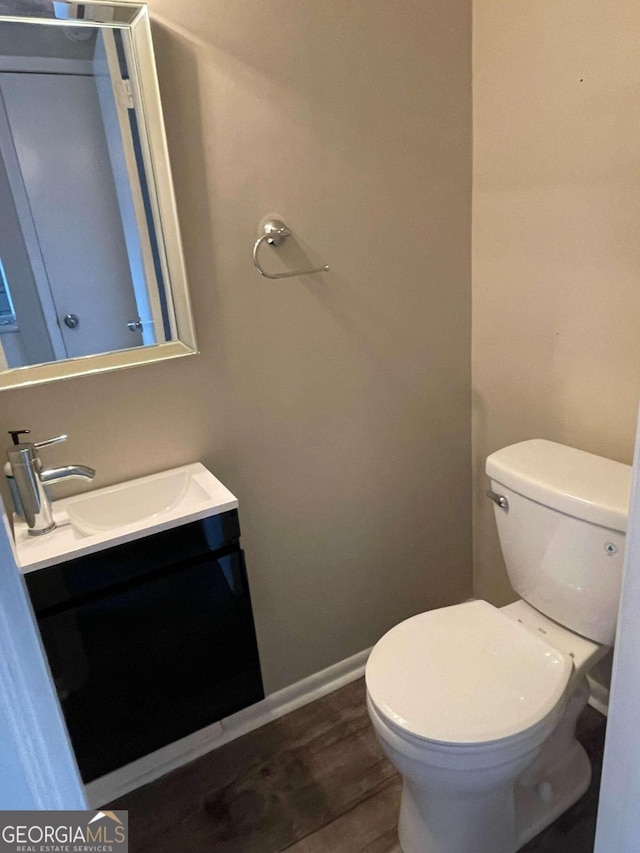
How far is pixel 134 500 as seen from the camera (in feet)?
4.83

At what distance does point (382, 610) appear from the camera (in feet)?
6.60

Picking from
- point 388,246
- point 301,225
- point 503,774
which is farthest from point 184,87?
point 503,774

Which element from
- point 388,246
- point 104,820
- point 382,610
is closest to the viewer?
point 104,820

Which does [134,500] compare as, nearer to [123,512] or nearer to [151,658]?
[123,512]

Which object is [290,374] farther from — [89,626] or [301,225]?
[89,626]

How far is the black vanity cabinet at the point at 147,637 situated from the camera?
1.23 m

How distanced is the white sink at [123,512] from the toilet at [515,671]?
55 cm

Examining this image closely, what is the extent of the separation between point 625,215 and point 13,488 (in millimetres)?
1490

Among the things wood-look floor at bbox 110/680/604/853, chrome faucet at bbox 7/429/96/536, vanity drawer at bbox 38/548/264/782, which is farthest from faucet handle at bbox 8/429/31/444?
wood-look floor at bbox 110/680/604/853

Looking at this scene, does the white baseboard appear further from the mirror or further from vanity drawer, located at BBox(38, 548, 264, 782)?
the mirror

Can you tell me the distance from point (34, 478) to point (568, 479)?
1.20 meters

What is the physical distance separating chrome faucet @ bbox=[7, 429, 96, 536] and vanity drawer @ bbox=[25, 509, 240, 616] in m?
0.14

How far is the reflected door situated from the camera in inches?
49.5

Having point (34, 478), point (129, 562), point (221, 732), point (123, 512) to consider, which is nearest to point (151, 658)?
point (129, 562)
